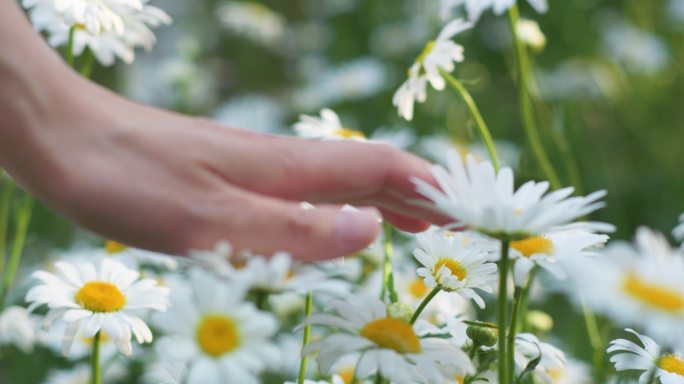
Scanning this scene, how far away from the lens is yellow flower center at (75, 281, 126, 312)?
738 mm

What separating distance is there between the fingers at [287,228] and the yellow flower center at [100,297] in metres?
0.27

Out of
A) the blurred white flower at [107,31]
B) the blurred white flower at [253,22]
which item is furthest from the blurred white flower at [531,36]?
the blurred white flower at [253,22]

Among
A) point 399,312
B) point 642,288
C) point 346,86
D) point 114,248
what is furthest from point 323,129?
point 346,86

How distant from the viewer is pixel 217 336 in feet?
1.60

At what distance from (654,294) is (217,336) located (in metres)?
0.25

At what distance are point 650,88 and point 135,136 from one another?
91.0 inches

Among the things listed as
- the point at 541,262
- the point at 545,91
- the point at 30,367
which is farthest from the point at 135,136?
the point at 545,91

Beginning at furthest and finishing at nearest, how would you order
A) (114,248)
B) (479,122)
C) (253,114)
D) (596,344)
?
(253,114) → (114,248) → (596,344) → (479,122)

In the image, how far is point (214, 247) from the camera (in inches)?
20.0

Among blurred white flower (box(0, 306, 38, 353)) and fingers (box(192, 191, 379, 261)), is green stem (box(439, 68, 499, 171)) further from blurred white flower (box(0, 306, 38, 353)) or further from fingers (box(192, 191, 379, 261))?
blurred white flower (box(0, 306, 38, 353))

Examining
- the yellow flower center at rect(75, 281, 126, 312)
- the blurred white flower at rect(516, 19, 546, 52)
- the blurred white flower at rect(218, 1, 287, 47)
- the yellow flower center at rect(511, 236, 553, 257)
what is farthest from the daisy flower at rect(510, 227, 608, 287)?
the blurred white flower at rect(218, 1, 287, 47)

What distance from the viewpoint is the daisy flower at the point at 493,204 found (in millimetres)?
537

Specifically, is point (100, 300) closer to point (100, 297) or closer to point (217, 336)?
point (100, 297)

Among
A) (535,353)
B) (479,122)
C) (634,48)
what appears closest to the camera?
(535,353)
